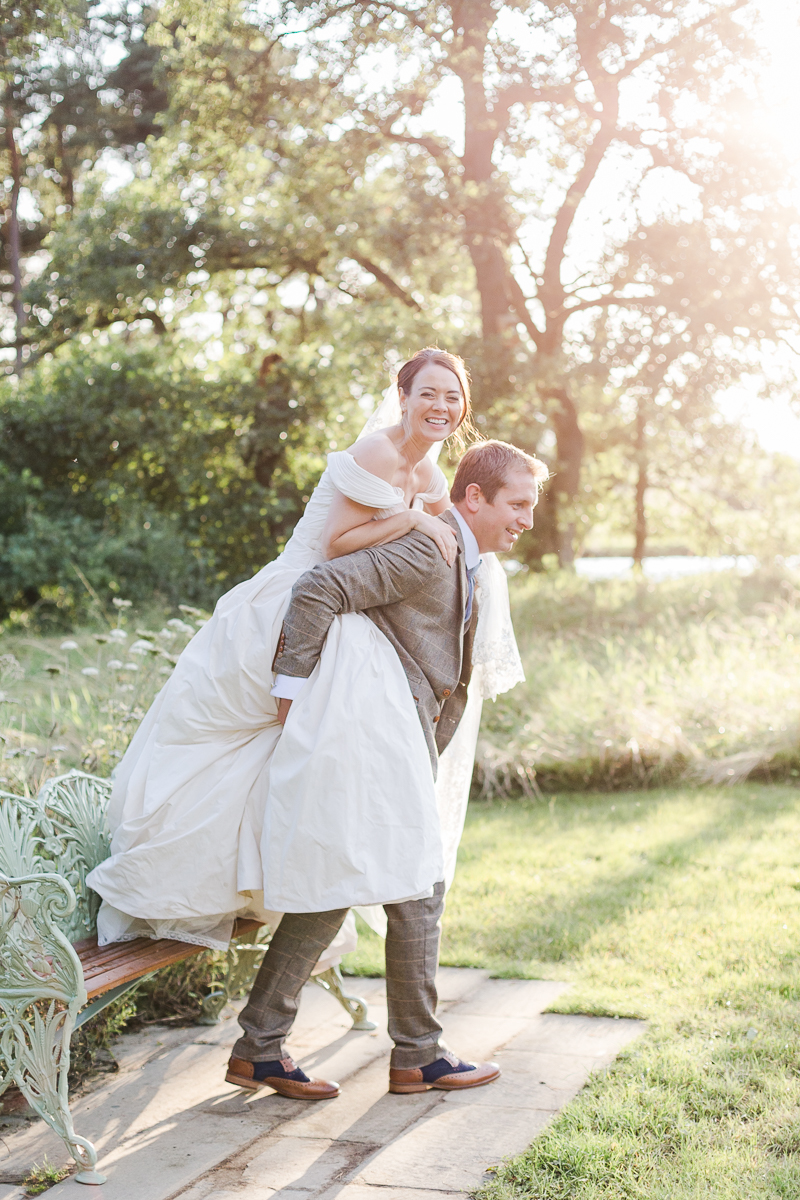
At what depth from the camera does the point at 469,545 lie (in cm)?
307

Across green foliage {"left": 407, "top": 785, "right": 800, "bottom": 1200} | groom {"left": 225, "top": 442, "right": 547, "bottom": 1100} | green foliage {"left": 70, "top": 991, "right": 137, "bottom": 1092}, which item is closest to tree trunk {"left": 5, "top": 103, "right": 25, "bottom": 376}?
green foliage {"left": 407, "top": 785, "right": 800, "bottom": 1200}

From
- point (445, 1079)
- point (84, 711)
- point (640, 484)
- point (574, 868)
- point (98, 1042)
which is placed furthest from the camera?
point (640, 484)

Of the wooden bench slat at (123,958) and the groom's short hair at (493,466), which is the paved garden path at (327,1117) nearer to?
the wooden bench slat at (123,958)

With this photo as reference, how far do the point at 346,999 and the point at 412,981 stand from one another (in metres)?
0.67

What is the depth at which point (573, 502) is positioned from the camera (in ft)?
44.3

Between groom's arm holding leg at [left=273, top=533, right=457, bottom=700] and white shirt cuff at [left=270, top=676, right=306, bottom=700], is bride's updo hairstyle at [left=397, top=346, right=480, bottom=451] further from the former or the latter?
white shirt cuff at [left=270, top=676, right=306, bottom=700]

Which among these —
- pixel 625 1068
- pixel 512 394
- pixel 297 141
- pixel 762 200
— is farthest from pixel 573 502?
pixel 625 1068

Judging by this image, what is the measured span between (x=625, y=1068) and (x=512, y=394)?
9585 millimetres

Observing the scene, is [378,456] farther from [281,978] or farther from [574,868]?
[574,868]

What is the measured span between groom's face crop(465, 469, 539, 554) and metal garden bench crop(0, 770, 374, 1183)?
1338mm

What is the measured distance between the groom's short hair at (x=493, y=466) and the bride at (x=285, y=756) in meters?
0.11

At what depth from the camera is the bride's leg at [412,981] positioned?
288 cm

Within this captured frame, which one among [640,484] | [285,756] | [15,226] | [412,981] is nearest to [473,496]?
[285,756]

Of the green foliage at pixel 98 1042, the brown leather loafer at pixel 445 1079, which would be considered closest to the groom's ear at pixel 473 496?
the brown leather loafer at pixel 445 1079
